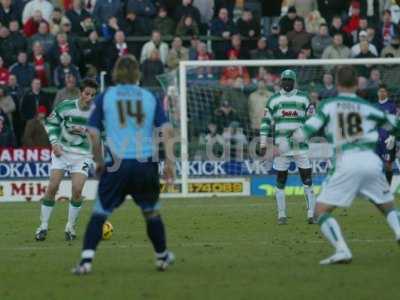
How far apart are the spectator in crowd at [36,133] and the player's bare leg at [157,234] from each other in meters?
14.3

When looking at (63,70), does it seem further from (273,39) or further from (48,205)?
(48,205)

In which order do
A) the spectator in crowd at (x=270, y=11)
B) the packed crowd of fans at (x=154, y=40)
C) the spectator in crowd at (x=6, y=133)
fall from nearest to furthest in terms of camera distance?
the spectator in crowd at (x=6, y=133) < the packed crowd of fans at (x=154, y=40) < the spectator in crowd at (x=270, y=11)

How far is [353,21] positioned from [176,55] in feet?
16.1

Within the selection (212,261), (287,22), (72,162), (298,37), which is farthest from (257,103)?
(212,261)

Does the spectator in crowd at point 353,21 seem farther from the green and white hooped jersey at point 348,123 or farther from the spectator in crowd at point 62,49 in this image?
the green and white hooped jersey at point 348,123

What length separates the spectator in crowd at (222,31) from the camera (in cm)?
2962

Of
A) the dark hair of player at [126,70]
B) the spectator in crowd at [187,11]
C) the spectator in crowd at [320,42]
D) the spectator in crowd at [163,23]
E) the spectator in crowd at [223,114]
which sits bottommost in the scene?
the spectator in crowd at [223,114]

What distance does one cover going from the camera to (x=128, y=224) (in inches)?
747

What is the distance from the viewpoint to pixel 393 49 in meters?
28.8

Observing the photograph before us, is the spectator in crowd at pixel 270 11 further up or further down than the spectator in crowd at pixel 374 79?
further up

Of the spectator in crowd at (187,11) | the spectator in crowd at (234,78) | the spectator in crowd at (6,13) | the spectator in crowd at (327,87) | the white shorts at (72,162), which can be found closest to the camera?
the white shorts at (72,162)

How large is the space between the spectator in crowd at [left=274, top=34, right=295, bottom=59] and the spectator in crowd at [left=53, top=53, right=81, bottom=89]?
4.76 meters

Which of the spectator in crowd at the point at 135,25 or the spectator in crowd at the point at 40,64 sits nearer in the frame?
the spectator in crowd at the point at 40,64

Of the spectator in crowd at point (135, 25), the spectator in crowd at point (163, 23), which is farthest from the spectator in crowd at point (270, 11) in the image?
the spectator in crowd at point (135, 25)
